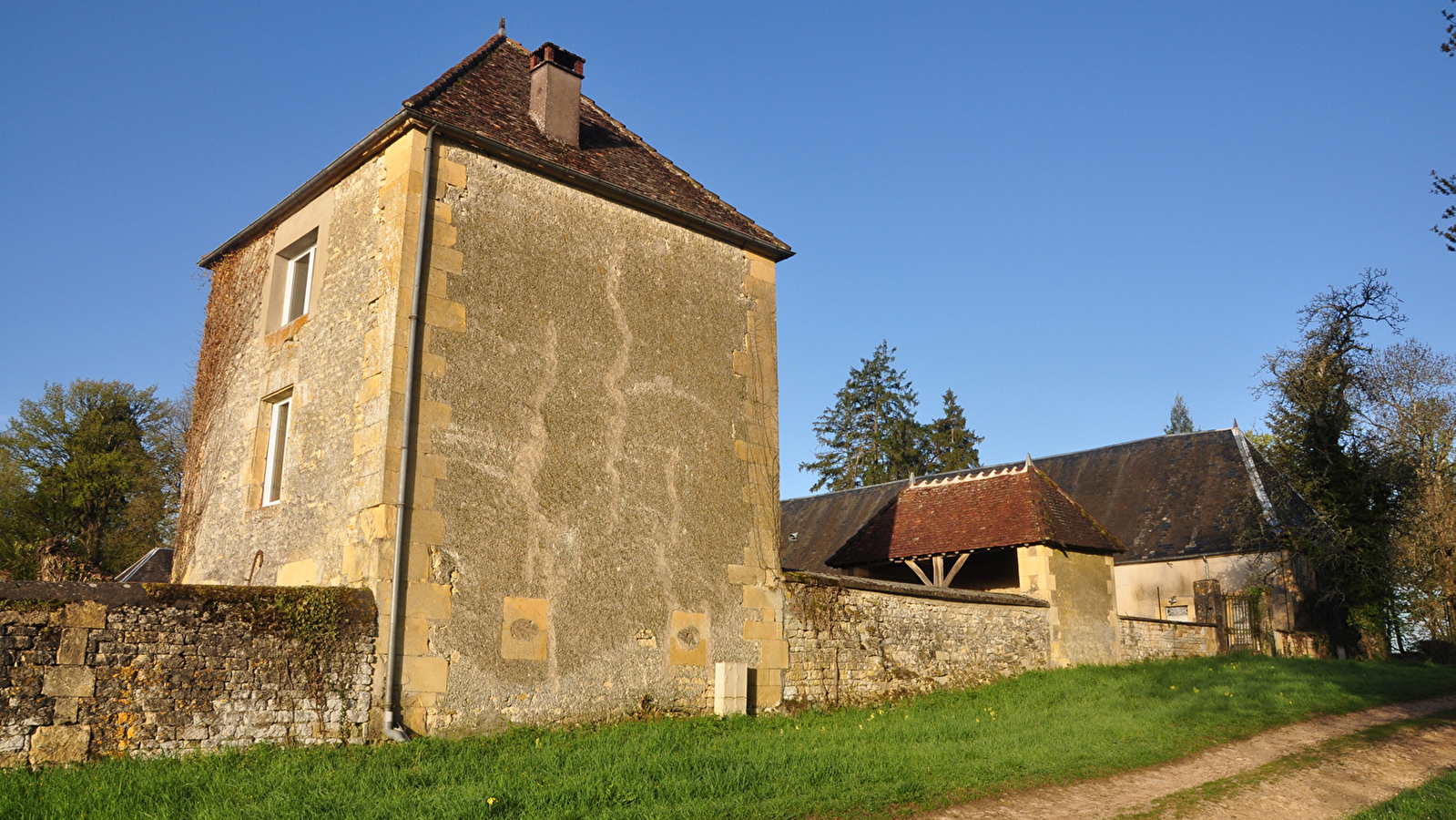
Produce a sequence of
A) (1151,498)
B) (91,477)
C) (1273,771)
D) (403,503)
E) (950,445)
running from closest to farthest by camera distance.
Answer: (1273,771), (403,503), (1151,498), (91,477), (950,445)

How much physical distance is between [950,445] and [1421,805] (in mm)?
38311

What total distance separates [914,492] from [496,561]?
35.6 ft

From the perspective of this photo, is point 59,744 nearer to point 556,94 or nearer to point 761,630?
point 761,630

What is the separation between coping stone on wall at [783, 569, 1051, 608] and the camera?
12211 millimetres

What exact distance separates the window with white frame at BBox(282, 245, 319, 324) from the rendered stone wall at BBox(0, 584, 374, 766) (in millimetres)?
4502

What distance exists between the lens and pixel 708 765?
292 inches

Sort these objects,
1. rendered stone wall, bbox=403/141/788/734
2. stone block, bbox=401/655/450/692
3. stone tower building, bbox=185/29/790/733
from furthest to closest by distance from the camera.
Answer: rendered stone wall, bbox=403/141/788/734
stone tower building, bbox=185/29/790/733
stone block, bbox=401/655/450/692

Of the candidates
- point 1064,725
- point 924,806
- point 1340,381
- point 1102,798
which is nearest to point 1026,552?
point 1064,725

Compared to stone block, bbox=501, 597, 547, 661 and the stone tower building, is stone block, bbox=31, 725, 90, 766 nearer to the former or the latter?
the stone tower building

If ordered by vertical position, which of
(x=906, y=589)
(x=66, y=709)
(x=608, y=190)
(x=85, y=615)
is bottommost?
(x=66, y=709)

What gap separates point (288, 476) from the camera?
1020cm

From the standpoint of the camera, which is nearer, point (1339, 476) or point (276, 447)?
point (276, 447)

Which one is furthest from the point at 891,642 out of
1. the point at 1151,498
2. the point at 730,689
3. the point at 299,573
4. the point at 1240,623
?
the point at 1151,498

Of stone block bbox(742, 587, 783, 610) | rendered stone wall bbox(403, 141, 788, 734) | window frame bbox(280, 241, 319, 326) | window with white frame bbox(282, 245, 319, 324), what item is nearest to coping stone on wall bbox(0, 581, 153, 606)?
rendered stone wall bbox(403, 141, 788, 734)
